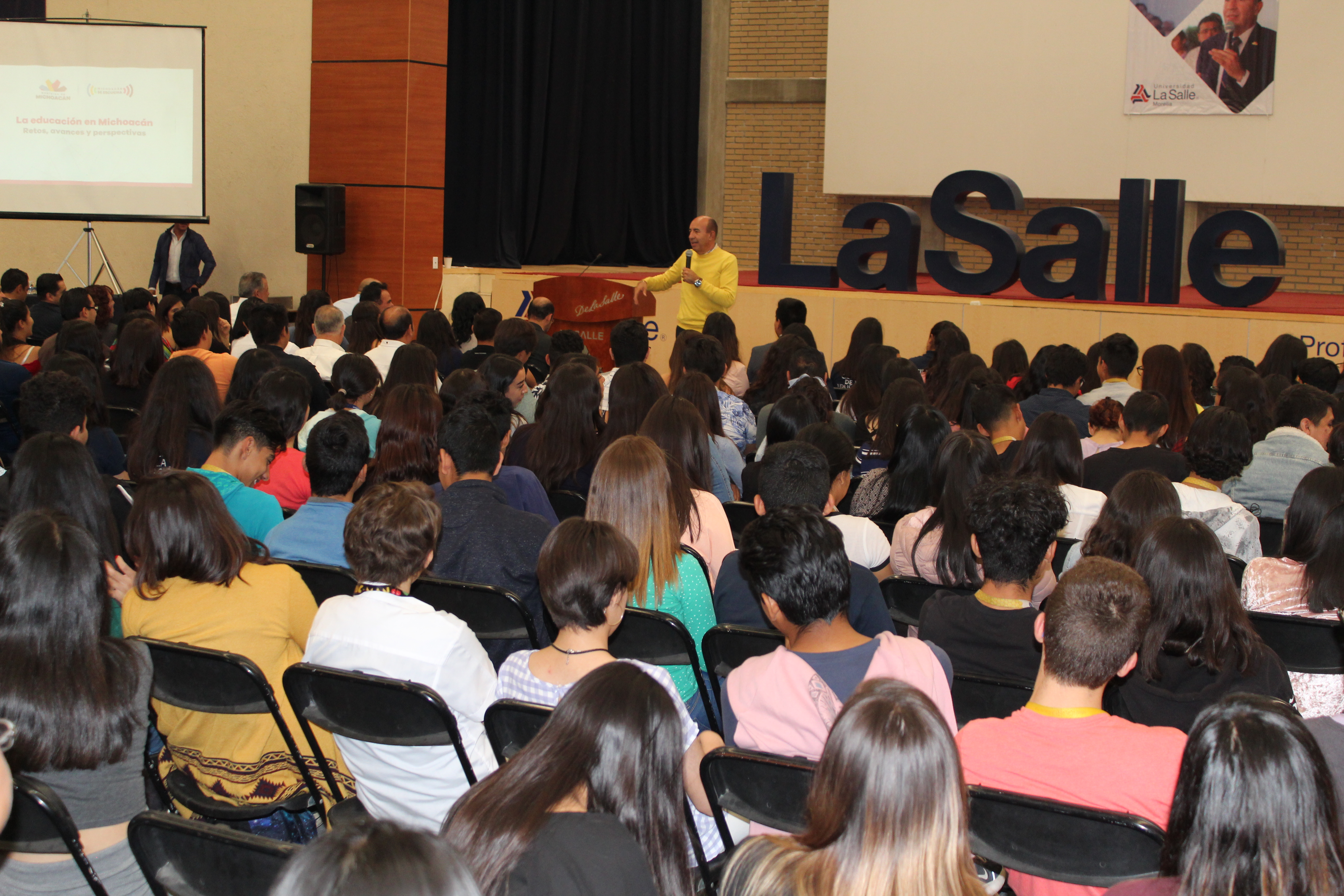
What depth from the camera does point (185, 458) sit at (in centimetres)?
423

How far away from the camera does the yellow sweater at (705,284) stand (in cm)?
841

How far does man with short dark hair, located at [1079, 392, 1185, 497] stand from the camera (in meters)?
4.32

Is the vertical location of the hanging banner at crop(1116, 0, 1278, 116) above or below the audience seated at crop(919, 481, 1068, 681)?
above

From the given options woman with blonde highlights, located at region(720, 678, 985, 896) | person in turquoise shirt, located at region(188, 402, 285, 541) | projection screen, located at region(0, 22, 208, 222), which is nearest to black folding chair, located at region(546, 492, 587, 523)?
person in turquoise shirt, located at region(188, 402, 285, 541)

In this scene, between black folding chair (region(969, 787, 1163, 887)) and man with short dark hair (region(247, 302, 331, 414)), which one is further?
man with short dark hair (region(247, 302, 331, 414))

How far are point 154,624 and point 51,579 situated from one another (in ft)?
2.02

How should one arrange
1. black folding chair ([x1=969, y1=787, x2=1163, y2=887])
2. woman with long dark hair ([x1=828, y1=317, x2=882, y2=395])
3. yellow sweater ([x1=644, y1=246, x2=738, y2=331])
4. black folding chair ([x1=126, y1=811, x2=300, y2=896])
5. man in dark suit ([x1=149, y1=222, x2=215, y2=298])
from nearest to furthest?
black folding chair ([x1=126, y1=811, x2=300, y2=896]) → black folding chair ([x1=969, y1=787, x2=1163, y2=887]) → woman with long dark hair ([x1=828, y1=317, x2=882, y2=395]) → yellow sweater ([x1=644, y1=246, x2=738, y2=331]) → man in dark suit ([x1=149, y1=222, x2=215, y2=298])

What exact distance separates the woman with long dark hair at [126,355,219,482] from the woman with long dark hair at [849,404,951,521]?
2331 mm

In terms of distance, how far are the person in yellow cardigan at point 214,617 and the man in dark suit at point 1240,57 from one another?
11.3 m

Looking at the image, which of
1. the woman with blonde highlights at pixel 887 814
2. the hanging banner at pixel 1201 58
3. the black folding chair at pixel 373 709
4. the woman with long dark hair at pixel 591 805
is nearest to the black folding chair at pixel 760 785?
the woman with long dark hair at pixel 591 805

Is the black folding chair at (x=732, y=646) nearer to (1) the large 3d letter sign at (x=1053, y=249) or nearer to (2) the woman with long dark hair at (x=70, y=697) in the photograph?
(2) the woman with long dark hair at (x=70, y=697)

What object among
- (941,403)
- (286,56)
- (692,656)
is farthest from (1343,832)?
(286,56)

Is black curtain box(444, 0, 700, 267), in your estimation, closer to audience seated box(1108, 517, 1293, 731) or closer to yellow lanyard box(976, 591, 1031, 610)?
yellow lanyard box(976, 591, 1031, 610)

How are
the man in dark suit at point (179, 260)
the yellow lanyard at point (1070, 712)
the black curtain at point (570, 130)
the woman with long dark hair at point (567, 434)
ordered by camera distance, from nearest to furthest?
the yellow lanyard at point (1070, 712) < the woman with long dark hair at point (567, 434) < the man in dark suit at point (179, 260) < the black curtain at point (570, 130)
